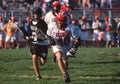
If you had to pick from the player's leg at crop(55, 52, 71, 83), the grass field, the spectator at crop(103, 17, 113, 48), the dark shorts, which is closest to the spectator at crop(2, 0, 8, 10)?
the spectator at crop(103, 17, 113, 48)

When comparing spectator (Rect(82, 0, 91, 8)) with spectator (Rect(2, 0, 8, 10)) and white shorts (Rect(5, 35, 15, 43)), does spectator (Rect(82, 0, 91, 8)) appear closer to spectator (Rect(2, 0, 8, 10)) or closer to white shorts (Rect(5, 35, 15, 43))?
spectator (Rect(2, 0, 8, 10))

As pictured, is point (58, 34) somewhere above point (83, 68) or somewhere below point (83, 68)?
above

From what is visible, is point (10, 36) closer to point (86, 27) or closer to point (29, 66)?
point (86, 27)

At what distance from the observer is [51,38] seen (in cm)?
1039

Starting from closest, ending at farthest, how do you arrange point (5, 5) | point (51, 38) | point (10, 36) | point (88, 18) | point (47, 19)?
point (51, 38), point (47, 19), point (10, 36), point (5, 5), point (88, 18)

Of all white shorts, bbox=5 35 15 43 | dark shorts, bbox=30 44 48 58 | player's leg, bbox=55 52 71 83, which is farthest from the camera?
white shorts, bbox=5 35 15 43

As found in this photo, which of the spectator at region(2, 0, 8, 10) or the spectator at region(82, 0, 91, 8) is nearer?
the spectator at region(2, 0, 8, 10)

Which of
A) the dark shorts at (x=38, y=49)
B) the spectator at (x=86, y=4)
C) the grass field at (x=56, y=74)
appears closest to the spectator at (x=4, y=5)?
the spectator at (x=86, y=4)

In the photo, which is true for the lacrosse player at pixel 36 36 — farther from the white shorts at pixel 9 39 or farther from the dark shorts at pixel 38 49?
the white shorts at pixel 9 39

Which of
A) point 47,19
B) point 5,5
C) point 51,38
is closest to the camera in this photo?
point 51,38

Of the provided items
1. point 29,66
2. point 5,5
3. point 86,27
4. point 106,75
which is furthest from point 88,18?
point 106,75

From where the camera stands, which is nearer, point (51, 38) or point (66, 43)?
point (51, 38)

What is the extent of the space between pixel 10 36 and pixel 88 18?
287 inches

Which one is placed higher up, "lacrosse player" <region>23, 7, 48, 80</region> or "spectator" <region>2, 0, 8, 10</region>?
"lacrosse player" <region>23, 7, 48, 80</region>
